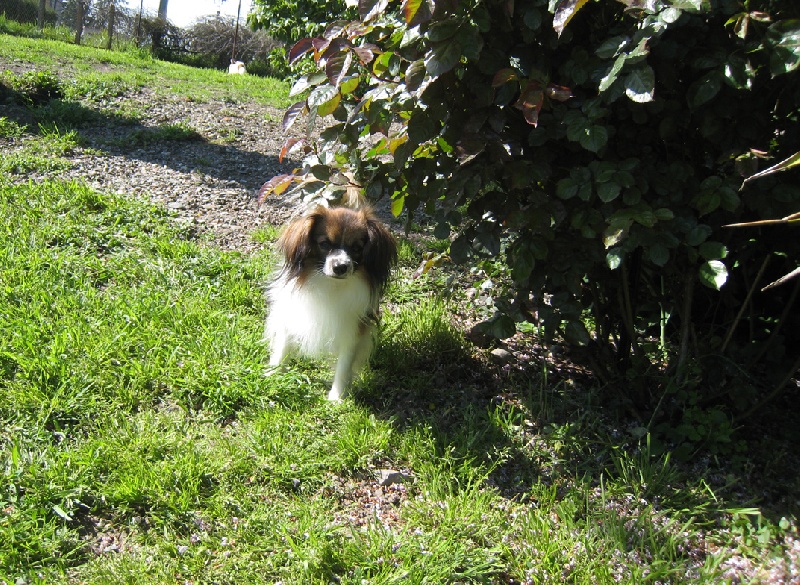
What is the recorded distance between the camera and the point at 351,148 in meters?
2.73

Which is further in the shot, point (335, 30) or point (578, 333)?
point (578, 333)

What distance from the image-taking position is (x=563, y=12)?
1.92 metres

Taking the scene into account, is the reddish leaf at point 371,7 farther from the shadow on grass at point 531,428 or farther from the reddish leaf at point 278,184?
the shadow on grass at point 531,428

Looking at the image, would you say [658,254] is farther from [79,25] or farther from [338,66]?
[79,25]

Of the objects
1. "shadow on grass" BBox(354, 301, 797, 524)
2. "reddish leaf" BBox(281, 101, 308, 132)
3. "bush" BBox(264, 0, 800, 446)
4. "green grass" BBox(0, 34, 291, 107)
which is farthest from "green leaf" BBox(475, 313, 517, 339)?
"green grass" BBox(0, 34, 291, 107)

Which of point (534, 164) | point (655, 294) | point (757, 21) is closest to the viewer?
point (757, 21)

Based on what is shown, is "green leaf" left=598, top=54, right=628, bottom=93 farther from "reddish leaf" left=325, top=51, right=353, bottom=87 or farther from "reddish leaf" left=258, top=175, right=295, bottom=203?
"reddish leaf" left=258, top=175, right=295, bottom=203

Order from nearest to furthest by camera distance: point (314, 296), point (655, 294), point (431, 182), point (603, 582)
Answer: point (603, 582) → point (431, 182) → point (655, 294) → point (314, 296)

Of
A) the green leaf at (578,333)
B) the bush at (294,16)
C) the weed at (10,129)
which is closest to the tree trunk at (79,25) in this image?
the bush at (294,16)

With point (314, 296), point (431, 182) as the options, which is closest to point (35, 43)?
point (314, 296)

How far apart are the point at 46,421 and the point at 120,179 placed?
335 cm

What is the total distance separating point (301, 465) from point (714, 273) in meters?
1.81

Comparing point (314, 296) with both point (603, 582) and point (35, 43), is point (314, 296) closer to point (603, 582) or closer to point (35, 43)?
point (603, 582)

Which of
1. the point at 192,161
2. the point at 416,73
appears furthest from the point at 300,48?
the point at 192,161
